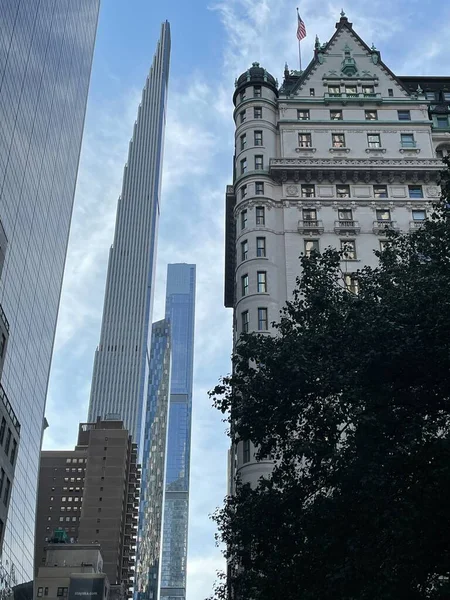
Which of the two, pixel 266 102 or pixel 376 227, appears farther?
pixel 266 102

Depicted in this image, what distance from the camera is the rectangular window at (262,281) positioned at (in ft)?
187

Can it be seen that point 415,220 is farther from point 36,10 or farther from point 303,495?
point 36,10

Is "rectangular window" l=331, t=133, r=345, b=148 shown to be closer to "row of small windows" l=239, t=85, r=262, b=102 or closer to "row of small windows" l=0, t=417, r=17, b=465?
"row of small windows" l=239, t=85, r=262, b=102

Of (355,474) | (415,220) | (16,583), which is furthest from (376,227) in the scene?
(16,583)

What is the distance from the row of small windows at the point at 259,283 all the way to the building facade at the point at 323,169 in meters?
0.10

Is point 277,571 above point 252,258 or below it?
below

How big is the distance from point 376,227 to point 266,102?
17338mm

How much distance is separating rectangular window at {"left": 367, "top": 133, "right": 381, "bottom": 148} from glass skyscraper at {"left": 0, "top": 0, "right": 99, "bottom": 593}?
3961cm

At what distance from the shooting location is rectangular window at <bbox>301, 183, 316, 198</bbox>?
6322 cm

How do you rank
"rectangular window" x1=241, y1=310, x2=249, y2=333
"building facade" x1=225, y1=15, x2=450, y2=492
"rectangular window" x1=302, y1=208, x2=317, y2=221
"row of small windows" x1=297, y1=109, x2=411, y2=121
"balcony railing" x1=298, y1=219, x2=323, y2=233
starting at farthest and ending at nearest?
"row of small windows" x1=297, y1=109, x2=411, y2=121
"rectangular window" x1=302, y1=208, x2=317, y2=221
"balcony railing" x1=298, y1=219, x2=323, y2=233
"building facade" x1=225, y1=15, x2=450, y2=492
"rectangular window" x1=241, y1=310, x2=249, y2=333

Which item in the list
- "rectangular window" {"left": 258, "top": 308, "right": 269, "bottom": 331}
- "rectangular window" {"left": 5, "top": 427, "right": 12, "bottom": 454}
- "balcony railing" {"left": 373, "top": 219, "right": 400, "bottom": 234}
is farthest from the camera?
"rectangular window" {"left": 5, "top": 427, "right": 12, "bottom": 454}

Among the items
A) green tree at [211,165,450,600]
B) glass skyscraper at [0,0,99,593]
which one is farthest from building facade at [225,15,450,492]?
glass skyscraper at [0,0,99,593]

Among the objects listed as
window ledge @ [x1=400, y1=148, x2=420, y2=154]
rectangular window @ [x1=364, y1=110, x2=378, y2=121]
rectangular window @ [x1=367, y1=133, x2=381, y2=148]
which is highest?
rectangular window @ [x1=364, y1=110, x2=378, y2=121]

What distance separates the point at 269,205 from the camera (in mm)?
62281
